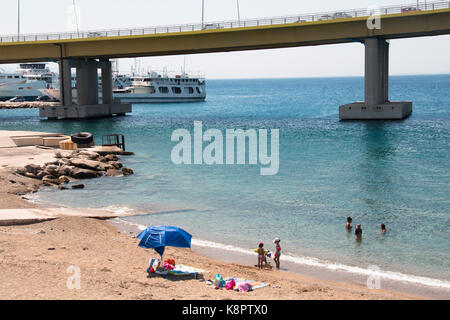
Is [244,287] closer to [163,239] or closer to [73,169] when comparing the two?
[163,239]

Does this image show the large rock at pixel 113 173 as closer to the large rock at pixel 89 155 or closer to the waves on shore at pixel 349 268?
the large rock at pixel 89 155

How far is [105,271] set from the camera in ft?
56.2

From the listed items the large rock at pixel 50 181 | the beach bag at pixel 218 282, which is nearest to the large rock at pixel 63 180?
the large rock at pixel 50 181

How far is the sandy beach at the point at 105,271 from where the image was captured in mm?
15141

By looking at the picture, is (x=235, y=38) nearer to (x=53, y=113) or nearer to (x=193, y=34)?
(x=193, y=34)

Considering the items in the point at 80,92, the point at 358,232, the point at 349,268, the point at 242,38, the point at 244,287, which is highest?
the point at 242,38

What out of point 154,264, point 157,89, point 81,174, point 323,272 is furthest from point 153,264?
point 157,89

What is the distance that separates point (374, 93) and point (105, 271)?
217 ft

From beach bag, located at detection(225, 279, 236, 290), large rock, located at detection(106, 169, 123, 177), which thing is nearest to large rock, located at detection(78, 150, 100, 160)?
large rock, located at detection(106, 169, 123, 177)

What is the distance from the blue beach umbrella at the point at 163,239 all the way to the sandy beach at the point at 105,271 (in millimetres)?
796

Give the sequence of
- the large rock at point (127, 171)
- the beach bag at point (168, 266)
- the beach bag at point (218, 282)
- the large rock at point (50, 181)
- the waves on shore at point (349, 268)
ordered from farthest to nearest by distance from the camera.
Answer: the large rock at point (127, 171), the large rock at point (50, 181), the waves on shore at point (349, 268), the beach bag at point (168, 266), the beach bag at point (218, 282)

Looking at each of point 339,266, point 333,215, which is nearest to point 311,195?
point 333,215

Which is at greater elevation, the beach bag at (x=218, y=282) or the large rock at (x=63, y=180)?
the large rock at (x=63, y=180)

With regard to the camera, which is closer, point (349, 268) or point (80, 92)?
point (349, 268)
